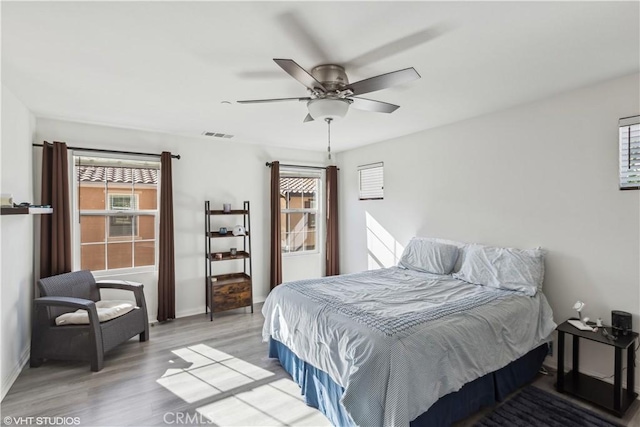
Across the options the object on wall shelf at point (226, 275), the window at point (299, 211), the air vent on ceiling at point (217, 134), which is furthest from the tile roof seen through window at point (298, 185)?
the air vent on ceiling at point (217, 134)

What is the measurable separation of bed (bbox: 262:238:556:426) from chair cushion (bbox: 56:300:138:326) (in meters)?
1.51

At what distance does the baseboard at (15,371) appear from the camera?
2524 millimetres

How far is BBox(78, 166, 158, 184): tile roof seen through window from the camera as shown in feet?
12.4

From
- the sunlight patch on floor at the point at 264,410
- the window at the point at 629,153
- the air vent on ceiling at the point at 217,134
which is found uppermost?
the air vent on ceiling at the point at 217,134

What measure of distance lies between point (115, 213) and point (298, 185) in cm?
273

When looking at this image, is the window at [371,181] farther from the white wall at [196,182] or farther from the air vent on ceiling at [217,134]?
the air vent on ceiling at [217,134]

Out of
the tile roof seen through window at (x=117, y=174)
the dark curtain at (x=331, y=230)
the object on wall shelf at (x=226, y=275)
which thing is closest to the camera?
the tile roof seen through window at (x=117, y=174)

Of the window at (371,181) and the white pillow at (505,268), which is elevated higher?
the window at (371,181)

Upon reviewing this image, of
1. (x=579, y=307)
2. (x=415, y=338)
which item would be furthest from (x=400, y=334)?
(x=579, y=307)

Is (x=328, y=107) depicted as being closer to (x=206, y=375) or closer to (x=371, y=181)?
(x=206, y=375)

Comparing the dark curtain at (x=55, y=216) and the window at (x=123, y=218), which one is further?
the window at (x=123, y=218)

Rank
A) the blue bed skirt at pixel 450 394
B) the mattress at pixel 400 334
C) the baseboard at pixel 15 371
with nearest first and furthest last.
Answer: the mattress at pixel 400 334, the blue bed skirt at pixel 450 394, the baseboard at pixel 15 371

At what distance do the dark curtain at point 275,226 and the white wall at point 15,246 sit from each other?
9.32 feet

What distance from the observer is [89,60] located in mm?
2195
